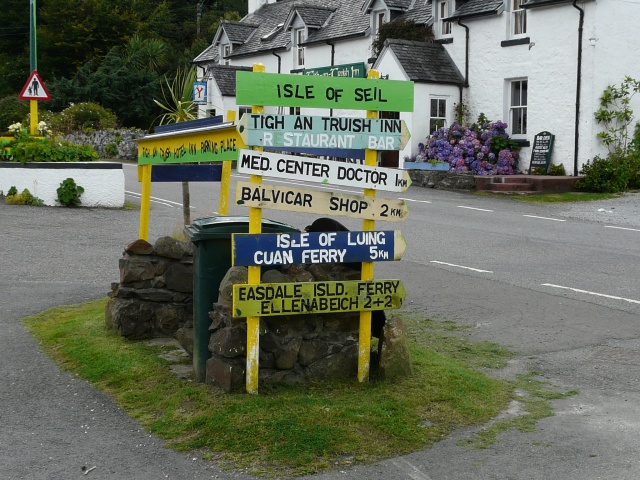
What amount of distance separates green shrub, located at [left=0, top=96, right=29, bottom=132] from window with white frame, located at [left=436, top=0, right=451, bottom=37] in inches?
1082

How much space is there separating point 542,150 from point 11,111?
34.9 m

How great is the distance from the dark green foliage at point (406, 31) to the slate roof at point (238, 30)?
47.8ft

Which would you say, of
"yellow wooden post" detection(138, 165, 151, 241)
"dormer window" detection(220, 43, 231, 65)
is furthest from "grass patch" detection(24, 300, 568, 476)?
"dormer window" detection(220, 43, 231, 65)

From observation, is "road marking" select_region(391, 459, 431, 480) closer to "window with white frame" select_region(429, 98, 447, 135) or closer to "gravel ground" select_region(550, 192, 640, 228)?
"gravel ground" select_region(550, 192, 640, 228)

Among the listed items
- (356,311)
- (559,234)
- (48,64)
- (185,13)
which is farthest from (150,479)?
(185,13)

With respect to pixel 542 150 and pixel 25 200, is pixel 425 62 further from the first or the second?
pixel 25 200

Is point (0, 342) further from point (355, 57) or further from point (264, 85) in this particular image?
point (355, 57)

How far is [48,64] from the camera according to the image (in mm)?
61125

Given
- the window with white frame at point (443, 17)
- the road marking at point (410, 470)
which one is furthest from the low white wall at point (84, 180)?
the window with white frame at point (443, 17)

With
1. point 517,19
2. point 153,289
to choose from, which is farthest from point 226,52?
point 153,289

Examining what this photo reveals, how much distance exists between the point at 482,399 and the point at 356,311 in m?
1.03

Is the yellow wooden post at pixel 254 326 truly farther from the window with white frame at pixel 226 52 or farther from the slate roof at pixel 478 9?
the window with white frame at pixel 226 52

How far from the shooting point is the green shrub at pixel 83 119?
143 ft

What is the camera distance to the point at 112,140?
4119cm
